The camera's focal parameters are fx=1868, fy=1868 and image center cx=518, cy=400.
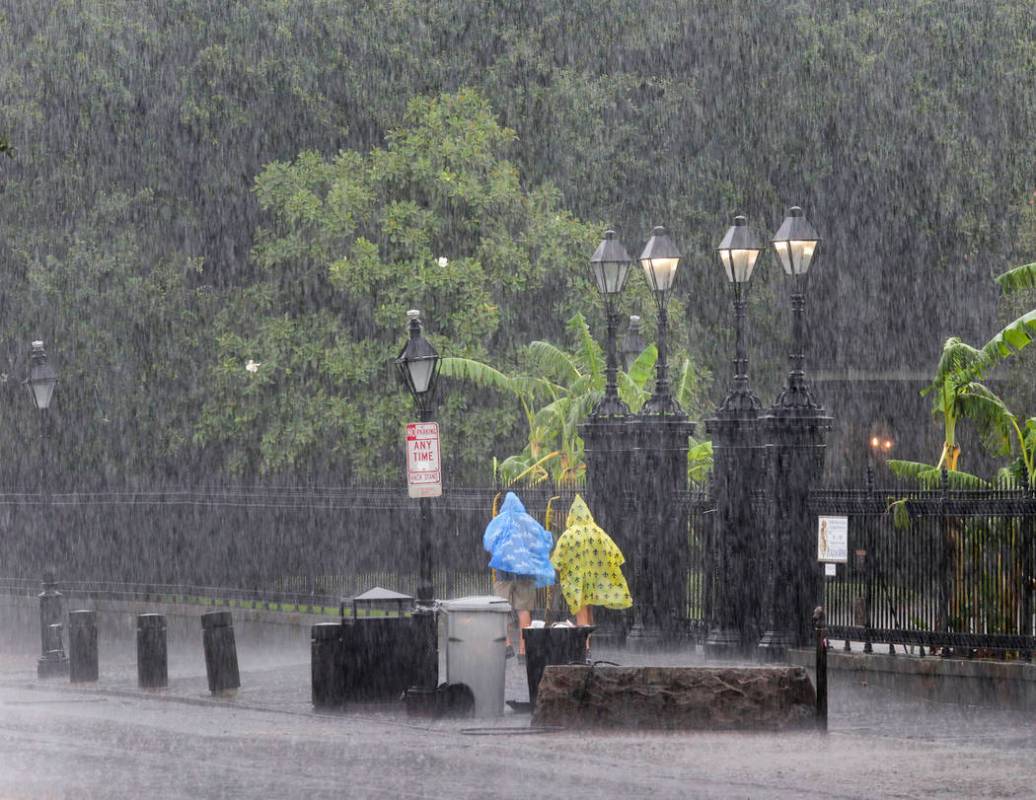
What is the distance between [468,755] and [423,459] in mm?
4905

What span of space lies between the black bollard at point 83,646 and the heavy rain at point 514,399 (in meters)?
0.06

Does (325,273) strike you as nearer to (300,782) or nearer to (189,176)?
(189,176)

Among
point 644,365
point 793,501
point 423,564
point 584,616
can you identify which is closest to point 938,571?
point 793,501

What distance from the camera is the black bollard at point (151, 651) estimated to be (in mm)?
20516

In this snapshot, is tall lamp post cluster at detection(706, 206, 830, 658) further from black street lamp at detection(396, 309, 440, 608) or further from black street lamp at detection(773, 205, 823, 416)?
black street lamp at detection(396, 309, 440, 608)

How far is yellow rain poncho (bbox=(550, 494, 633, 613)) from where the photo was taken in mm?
20281

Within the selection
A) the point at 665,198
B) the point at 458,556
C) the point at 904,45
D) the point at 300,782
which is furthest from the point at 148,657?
the point at 904,45

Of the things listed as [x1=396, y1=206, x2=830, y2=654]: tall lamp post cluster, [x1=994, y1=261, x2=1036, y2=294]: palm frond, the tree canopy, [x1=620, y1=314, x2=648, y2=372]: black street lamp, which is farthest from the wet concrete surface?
the tree canopy

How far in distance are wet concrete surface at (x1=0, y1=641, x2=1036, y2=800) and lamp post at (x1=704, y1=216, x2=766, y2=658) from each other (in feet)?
7.34

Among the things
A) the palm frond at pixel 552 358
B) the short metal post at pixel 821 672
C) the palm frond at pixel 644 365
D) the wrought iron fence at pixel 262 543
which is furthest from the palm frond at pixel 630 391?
the short metal post at pixel 821 672

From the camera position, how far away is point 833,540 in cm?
1873

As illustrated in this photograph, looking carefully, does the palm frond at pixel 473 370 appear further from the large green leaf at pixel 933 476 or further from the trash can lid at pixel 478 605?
the trash can lid at pixel 478 605

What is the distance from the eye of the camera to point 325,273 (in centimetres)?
3656

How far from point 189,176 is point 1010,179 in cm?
1904
